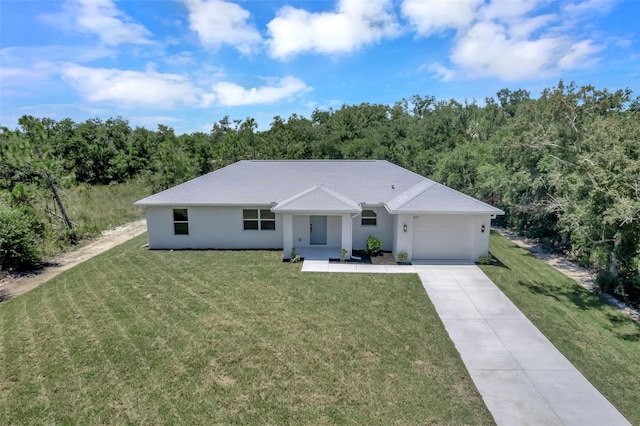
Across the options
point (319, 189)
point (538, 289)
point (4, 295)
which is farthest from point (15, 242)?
point (538, 289)

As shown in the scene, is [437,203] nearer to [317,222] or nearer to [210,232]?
[317,222]

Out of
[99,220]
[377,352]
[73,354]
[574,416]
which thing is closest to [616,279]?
[574,416]

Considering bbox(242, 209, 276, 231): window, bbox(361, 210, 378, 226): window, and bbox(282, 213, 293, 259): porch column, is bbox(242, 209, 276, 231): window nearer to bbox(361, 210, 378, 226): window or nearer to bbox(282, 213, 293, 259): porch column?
bbox(282, 213, 293, 259): porch column

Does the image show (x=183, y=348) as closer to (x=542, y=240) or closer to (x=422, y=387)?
(x=422, y=387)

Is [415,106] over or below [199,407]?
over

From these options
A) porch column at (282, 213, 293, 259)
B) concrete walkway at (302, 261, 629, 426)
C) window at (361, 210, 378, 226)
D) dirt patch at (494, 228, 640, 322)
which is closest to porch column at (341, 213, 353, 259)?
window at (361, 210, 378, 226)

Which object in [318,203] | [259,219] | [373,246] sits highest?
[318,203]

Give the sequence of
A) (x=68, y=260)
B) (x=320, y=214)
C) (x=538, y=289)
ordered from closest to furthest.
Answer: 1. (x=538, y=289)
2. (x=320, y=214)
3. (x=68, y=260)
